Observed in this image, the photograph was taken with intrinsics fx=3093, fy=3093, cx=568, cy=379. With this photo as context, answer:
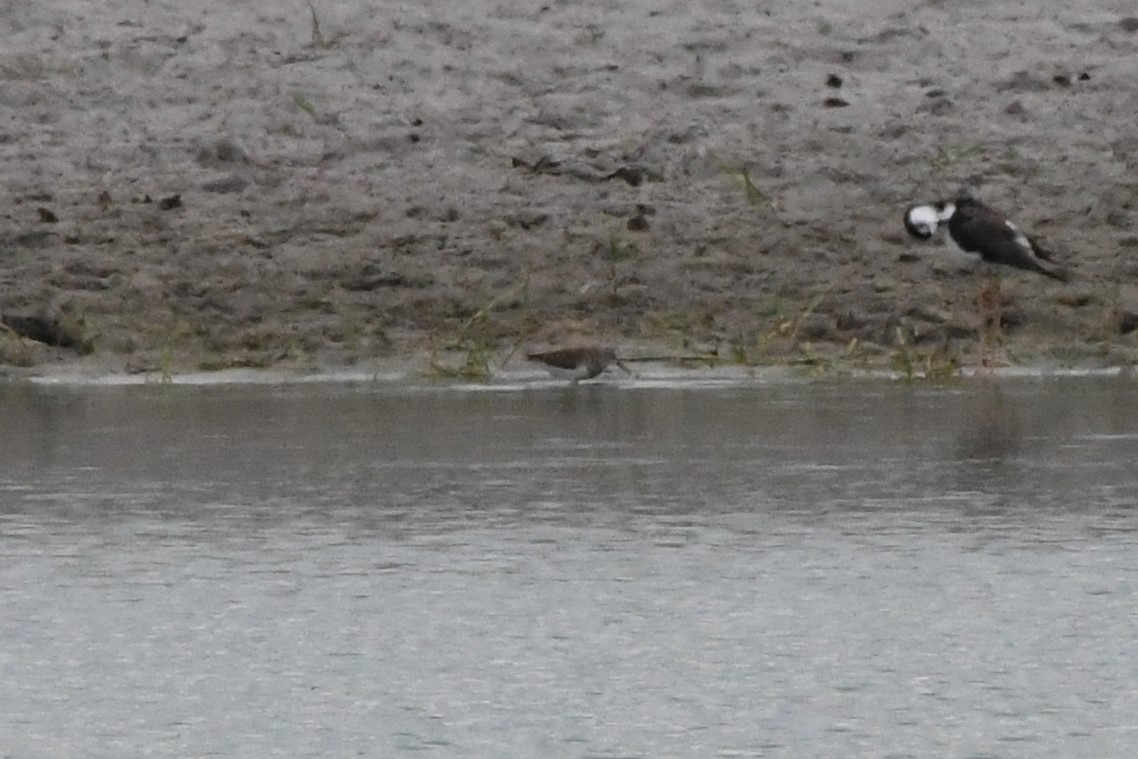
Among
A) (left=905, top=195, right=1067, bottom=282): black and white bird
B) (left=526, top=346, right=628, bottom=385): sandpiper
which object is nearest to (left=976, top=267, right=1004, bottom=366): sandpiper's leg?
(left=905, top=195, right=1067, bottom=282): black and white bird

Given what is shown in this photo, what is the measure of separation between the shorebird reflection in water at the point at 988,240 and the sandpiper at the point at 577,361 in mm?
1710

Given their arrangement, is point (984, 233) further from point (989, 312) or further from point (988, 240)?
point (989, 312)

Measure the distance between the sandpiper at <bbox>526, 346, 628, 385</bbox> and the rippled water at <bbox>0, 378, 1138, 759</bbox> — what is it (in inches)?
39.6

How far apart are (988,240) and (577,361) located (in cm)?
205

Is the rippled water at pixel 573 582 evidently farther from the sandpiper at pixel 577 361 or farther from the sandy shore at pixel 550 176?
the sandy shore at pixel 550 176

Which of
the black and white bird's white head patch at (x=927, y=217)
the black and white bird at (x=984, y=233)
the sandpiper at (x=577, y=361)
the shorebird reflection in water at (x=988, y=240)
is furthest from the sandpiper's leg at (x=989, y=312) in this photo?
the sandpiper at (x=577, y=361)

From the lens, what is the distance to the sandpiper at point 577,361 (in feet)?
37.6

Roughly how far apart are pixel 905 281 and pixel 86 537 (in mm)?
6007

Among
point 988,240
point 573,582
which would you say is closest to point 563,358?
point 988,240

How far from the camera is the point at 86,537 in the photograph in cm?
750

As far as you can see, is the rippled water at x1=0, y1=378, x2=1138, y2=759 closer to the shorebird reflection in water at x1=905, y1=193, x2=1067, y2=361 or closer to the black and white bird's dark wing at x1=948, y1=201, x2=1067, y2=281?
the shorebird reflection in water at x1=905, y1=193, x2=1067, y2=361

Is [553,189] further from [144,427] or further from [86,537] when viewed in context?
[86,537]

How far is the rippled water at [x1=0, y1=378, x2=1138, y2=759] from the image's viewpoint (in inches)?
215

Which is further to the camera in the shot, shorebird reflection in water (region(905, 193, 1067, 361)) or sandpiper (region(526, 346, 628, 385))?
shorebird reflection in water (region(905, 193, 1067, 361))
